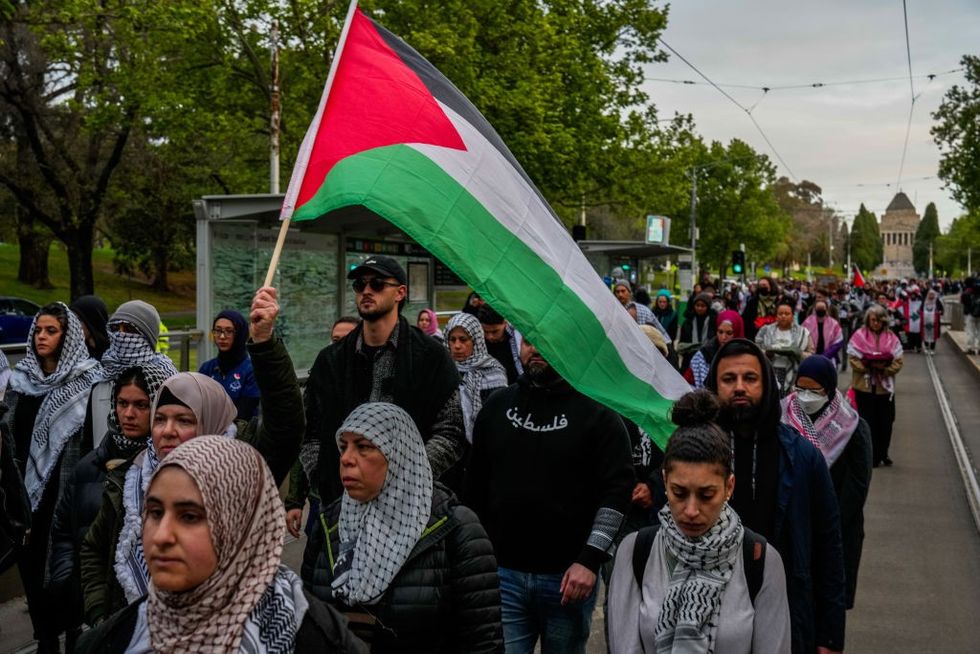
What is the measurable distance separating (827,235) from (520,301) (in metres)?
133

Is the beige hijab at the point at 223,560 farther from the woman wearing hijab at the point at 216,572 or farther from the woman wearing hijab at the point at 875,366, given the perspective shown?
the woman wearing hijab at the point at 875,366

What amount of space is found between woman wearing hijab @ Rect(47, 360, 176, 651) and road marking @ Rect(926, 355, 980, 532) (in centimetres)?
725

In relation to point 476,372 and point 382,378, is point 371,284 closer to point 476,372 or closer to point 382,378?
point 382,378

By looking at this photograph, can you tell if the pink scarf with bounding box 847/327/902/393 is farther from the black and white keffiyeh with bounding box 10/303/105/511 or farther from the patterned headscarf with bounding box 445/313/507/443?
the black and white keffiyeh with bounding box 10/303/105/511

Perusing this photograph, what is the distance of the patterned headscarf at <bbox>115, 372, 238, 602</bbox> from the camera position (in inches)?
134

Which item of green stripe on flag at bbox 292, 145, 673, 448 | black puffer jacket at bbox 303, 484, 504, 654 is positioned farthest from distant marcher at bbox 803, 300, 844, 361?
black puffer jacket at bbox 303, 484, 504, 654

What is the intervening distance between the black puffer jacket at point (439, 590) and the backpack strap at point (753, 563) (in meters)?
0.73

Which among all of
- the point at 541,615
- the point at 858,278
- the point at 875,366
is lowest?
the point at 541,615

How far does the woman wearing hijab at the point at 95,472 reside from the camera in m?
4.04

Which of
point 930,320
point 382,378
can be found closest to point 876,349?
point 382,378

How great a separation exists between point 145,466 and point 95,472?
0.50 m

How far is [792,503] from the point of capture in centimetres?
373

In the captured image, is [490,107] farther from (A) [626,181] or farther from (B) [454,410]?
(B) [454,410]

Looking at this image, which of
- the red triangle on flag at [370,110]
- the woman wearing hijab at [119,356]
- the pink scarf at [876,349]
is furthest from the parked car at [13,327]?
the red triangle on flag at [370,110]
